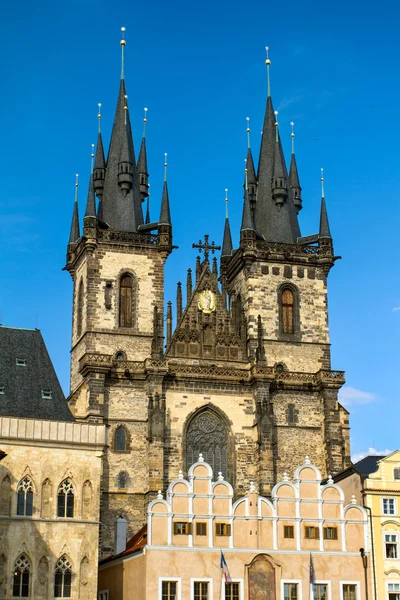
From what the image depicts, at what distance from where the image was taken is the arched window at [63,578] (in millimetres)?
46281

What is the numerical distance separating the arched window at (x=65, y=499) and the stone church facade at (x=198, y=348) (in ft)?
39.0

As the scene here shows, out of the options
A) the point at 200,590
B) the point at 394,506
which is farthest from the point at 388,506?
the point at 200,590

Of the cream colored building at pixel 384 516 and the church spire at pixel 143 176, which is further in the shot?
the church spire at pixel 143 176

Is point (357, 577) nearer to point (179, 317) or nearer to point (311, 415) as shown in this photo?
point (311, 415)

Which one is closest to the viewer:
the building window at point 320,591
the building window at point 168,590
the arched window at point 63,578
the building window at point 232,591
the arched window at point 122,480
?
the arched window at point 63,578

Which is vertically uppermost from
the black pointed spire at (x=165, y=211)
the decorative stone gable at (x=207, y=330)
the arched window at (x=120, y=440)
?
the black pointed spire at (x=165, y=211)

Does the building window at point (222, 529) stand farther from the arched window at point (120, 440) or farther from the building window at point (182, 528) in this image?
the arched window at point (120, 440)

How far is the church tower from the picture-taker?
61750 mm

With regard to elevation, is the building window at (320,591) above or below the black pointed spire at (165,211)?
below

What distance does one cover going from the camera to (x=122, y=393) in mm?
63688

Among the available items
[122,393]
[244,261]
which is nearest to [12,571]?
[122,393]

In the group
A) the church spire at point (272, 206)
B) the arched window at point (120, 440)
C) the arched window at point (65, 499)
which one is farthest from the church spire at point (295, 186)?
the arched window at point (65, 499)

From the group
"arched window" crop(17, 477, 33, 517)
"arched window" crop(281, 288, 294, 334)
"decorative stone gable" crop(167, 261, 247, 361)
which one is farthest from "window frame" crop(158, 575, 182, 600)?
"arched window" crop(281, 288, 294, 334)

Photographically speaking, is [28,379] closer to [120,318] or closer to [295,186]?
[120,318]
